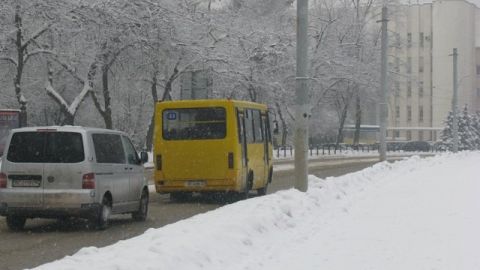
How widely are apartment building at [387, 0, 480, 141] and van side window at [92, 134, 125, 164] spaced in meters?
101

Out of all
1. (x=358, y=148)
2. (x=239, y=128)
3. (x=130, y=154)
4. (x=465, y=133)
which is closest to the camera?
(x=130, y=154)

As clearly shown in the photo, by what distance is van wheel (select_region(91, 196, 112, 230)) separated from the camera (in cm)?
1323

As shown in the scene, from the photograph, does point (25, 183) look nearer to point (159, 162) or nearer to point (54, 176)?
point (54, 176)

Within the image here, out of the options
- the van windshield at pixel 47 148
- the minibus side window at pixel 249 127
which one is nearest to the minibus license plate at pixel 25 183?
the van windshield at pixel 47 148

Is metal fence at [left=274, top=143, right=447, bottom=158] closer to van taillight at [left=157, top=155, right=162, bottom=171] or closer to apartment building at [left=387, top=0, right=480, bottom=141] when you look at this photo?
apartment building at [left=387, top=0, right=480, bottom=141]

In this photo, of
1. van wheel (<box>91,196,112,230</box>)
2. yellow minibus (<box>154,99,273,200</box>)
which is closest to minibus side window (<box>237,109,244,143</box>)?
yellow minibus (<box>154,99,273,200</box>)

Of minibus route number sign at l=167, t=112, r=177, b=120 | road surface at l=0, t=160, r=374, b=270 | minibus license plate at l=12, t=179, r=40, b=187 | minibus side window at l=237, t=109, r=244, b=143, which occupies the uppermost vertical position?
minibus route number sign at l=167, t=112, r=177, b=120

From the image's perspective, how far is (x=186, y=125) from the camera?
1942 cm

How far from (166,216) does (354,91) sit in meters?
55.8

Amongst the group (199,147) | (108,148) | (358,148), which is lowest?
(358,148)

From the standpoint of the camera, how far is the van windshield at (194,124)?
19.2 metres

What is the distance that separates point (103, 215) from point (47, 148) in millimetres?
1539

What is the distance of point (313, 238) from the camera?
36.8 feet

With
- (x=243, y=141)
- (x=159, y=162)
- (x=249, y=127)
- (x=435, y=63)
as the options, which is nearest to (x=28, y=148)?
(x=159, y=162)
